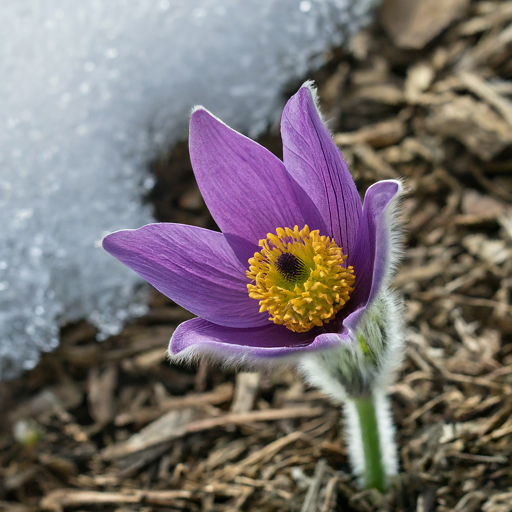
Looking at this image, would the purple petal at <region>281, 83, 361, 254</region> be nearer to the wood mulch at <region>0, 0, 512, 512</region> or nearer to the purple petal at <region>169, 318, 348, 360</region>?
the purple petal at <region>169, 318, 348, 360</region>

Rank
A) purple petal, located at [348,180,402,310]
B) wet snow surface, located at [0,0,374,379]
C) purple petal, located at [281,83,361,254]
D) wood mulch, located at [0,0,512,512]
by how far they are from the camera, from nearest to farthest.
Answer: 1. purple petal, located at [348,180,402,310]
2. purple petal, located at [281,83,361,254]
3. wood mulch, located at [0,0,512,512]
4. wet snow surface, located at [0,0,374,379]

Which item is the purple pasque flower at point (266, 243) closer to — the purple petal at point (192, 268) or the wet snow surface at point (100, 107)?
the purple petal at point (192, 268)

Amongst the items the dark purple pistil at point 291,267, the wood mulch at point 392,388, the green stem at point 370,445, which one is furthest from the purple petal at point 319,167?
the wood mulch at point 392,388

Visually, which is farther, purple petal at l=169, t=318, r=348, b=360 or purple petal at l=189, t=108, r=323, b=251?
purple petal at l=189, t=108, r=323, b=251

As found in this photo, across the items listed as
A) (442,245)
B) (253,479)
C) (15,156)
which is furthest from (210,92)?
(253,479)

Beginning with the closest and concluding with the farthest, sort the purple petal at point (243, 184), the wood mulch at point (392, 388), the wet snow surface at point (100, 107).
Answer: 1. the purple petal at point (243, 184)
2. the wood mulch at point (392, 388)
3. the wet snow surface at point (100, 107)

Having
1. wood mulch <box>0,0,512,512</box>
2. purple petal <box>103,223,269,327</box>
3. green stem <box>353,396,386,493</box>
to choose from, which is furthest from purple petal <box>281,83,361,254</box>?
wood mulch <box>0,0,512,512</box>

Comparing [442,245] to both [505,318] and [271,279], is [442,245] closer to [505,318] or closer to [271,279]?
[505,318]
